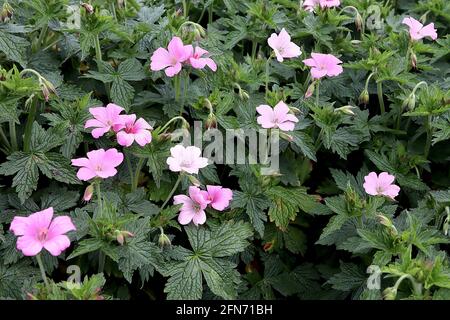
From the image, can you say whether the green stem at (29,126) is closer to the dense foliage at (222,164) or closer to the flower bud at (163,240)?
the dense foliage at (222,164)

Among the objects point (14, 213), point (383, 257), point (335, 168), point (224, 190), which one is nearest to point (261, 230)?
point (224, 190)

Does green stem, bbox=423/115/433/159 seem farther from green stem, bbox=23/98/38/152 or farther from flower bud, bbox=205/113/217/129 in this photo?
green stem, bbox=23/98/38/152

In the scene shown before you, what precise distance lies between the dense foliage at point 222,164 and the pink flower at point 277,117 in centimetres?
1

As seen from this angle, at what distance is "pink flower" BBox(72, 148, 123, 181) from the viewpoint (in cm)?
226

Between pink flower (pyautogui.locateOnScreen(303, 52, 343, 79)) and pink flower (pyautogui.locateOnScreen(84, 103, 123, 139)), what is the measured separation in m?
0.90

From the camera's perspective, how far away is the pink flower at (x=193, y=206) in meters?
2.40

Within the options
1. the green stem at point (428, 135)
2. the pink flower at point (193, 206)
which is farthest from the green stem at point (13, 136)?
the green stem at point (428, 135)

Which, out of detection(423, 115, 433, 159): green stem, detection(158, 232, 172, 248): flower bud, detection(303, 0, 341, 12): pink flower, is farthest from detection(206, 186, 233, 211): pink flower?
detection(303, 0, 341, 12): pink flower

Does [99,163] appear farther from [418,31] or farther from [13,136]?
[418,31]

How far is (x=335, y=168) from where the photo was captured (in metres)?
3.04

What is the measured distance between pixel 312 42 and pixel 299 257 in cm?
115

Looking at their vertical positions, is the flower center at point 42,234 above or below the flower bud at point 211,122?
below

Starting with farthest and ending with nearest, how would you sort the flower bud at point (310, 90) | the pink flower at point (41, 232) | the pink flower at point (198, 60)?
the flower bud at point (310, 90) → the pink flower at point (198, 60) → the pink flower at point (41, 232)

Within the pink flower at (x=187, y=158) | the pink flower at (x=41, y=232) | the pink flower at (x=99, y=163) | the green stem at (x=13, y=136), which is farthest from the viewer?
the green stem at (x=13, y=136)
